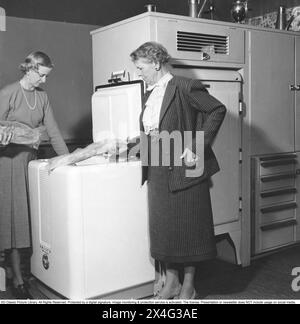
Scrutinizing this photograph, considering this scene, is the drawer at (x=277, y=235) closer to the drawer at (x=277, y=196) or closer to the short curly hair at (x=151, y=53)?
the drawer at (x=277, y=196)

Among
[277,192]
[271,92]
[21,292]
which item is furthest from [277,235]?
[21,292]

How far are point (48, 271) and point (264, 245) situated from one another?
1.67 metres

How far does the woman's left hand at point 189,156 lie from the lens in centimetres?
218

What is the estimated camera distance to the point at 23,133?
98.3 inches

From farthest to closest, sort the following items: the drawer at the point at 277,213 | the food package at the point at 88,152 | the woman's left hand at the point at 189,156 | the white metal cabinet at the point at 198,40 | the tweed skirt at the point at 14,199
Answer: the drawer at the point at 277,213
the white metal cabinet at the point at 198,40
the tweed skirt at the point at 14,199
the food package at the point at 88,152
the woman's left hand at the point at 189,156

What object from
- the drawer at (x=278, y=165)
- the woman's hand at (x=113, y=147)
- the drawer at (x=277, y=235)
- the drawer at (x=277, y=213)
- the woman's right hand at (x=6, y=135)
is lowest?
the drawer at (x=277, y=235)

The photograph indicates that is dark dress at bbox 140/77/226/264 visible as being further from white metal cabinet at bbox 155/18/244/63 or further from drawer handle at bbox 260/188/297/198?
drawer handle at bbox 260/188/297/198

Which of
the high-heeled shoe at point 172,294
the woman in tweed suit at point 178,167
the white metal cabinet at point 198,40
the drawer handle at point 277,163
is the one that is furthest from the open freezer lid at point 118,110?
the drawer handle at point 277,163

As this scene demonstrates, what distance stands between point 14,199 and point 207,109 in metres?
1.24

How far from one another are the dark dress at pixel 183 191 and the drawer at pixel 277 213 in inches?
43.3

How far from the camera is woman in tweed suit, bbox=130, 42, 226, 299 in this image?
2.22 metres

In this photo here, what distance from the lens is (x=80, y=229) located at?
2250 mm

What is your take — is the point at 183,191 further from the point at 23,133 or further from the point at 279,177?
the point at 279,177

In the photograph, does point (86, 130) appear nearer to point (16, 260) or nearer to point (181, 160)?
point (16, 260)
